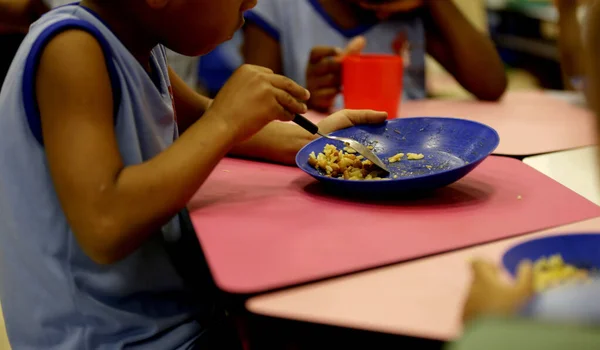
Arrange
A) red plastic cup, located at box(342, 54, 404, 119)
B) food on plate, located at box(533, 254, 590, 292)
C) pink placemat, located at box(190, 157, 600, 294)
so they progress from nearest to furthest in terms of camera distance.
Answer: food on plate, located at box(533, 254, 590, 292) < pink placemat, located at box(190, 157, 600, 294) < red plastic cup, located at box(342, 54, 404, 119)

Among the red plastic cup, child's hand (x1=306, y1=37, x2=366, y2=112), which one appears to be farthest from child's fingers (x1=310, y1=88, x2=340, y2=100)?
the red plastic cup

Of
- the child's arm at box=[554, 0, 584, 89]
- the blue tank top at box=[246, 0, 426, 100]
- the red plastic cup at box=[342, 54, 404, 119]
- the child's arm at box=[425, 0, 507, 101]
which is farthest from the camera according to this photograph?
the blue tank top at box=[246, 0, 426, 100]

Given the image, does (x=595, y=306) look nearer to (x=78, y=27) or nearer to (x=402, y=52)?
(x=78, y=27)

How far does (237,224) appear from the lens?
778 mm

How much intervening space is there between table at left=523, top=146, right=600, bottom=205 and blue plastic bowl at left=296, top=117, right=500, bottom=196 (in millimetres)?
119

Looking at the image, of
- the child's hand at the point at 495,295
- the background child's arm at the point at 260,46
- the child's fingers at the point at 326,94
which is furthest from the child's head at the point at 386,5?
the child's hand at the point at 495,295

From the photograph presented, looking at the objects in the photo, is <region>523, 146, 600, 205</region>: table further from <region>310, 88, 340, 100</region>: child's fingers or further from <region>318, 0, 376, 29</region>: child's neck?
<region>318, 0, 376, 29</region>: child's neck

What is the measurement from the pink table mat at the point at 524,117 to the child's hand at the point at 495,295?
640mm

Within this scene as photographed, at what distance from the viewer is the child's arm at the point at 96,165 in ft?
2.35

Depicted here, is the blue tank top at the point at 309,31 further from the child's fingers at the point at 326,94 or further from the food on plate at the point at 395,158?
the food on plate at the point at 395,158

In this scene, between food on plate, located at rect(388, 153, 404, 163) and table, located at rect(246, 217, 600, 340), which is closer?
table, located at rect(246, 217, 600, 340)

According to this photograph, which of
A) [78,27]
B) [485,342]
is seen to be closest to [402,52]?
[78,27]

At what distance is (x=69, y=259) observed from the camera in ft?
2.67

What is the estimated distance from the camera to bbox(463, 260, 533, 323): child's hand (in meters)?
0.50
